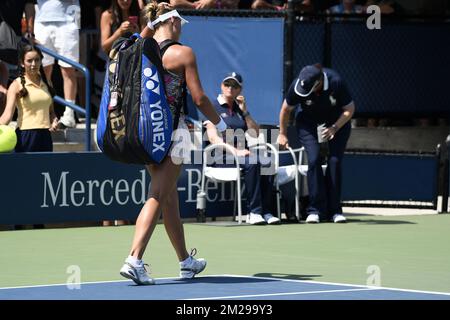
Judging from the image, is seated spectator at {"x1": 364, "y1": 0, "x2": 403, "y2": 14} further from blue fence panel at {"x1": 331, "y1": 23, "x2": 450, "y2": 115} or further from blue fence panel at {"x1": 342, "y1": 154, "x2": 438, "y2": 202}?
blue fence panel at {"x1": 342, "y1": 154, "x2": 438, "y2": 202}

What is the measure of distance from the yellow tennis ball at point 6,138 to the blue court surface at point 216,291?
4533 millimetres

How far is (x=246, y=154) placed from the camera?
15539 mm

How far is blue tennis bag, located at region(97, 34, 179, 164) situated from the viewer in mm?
10156

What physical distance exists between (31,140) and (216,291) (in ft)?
18.3

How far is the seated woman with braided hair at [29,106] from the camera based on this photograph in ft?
49.4

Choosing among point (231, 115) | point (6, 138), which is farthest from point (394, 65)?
point (6, 138)

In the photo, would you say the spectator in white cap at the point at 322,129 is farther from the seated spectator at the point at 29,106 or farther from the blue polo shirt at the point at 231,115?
the seated spectator at the point at 29,106

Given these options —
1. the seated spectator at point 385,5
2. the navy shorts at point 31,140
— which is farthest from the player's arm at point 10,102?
the seated spectator at point 385,5

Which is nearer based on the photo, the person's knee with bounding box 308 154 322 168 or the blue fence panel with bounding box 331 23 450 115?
the person's knee with bounding box 308 154 322 168

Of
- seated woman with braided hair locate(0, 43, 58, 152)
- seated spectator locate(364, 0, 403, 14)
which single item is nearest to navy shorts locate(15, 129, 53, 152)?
seated woman with braided hair locate(0, 43, 58, 152)

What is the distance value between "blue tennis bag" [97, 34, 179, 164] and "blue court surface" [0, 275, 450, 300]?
3.17 feet

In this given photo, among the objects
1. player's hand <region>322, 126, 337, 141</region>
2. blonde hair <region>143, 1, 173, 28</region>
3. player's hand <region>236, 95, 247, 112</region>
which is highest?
blonde hair <region>143, 1, 173, 28</region>

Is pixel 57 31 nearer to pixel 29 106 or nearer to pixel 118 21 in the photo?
pixel 118 21
